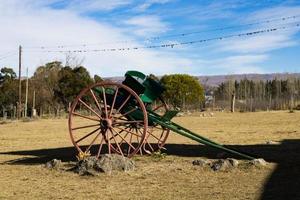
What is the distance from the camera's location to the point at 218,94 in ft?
242

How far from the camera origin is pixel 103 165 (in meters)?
11.9

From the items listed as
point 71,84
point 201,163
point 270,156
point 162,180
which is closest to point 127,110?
point 201,163

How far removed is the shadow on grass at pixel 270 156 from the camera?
991 cm

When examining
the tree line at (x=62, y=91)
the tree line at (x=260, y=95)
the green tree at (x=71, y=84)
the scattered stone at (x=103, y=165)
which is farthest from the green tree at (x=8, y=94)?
the scattered stone at (x=103, y=165)

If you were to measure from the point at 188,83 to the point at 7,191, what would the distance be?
4870cm

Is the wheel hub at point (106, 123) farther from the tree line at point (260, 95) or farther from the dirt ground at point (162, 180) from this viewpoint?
the tree line at point (260, 95)

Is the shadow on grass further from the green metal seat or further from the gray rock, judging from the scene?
the green metal seat

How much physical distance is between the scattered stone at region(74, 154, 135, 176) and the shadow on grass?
2583 millimetres

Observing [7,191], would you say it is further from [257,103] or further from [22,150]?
[257,103]

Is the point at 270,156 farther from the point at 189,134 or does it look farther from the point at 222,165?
the point at 222,165

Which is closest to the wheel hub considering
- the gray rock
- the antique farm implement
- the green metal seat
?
the antique farm implement

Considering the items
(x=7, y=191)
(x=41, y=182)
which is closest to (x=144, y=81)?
(x=41, y=182)

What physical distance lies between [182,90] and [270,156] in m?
43.1

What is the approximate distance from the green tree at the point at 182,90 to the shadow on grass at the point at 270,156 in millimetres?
38342
